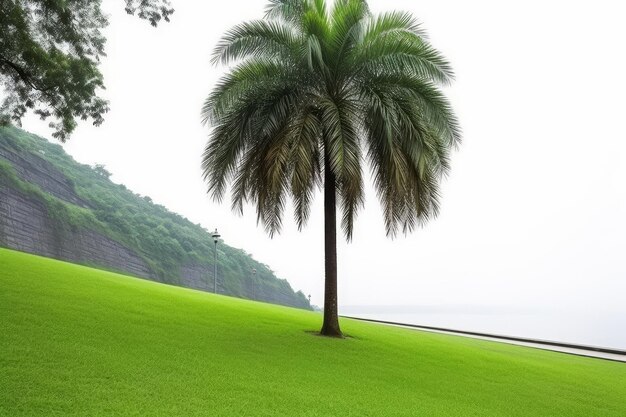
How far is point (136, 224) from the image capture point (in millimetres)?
67375

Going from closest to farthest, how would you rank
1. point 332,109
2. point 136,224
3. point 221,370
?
point 221,370
point 332,109
point 136,224

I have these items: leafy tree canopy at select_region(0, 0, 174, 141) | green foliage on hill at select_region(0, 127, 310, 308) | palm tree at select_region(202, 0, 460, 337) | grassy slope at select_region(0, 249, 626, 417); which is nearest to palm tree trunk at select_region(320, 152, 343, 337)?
palm tree at select_region(202, 0, 460, 337)

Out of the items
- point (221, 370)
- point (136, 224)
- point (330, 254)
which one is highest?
point (136, 224)

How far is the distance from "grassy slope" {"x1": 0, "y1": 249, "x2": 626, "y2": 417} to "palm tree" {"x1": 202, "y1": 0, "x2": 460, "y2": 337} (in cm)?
291

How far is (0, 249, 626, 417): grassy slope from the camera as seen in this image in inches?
196

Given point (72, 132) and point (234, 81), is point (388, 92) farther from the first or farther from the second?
point (72, 132)

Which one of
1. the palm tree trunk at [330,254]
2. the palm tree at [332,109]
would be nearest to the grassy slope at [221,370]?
the palm tree trunk at [330,254]

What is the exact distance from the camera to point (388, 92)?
1159 centimetres

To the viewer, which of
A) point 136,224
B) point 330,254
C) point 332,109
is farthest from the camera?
point 136,224

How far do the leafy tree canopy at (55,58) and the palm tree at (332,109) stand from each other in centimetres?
295

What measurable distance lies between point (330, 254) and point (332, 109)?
141 inches

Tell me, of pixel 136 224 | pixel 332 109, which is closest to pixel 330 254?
pixel 332 109

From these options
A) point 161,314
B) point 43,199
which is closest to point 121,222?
point 43,199

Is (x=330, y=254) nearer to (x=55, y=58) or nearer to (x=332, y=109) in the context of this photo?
(x=332, y=109)
